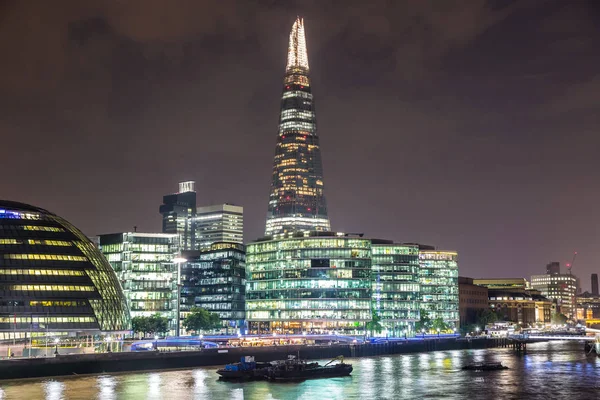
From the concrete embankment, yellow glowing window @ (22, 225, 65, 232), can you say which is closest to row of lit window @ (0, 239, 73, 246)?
yellow glowing window @ (22, 225, 65, 232)

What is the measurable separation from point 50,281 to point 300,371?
56183 mm

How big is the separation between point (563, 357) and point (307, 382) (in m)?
89.1

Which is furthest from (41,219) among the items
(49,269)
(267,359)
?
(267,359)

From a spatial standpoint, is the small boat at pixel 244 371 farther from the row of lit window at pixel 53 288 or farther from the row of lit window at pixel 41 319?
the row of lit window at pixel 53 288

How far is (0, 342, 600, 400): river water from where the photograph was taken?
4158 inches

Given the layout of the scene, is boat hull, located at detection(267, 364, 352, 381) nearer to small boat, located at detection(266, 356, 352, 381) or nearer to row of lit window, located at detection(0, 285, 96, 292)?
small boat, located at detection(266, 356, 352, 381)

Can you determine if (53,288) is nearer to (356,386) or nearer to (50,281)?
(50,281)

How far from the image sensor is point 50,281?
155625 mm

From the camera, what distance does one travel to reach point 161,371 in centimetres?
14112

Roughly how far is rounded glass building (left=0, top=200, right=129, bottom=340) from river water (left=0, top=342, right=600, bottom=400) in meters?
24.9

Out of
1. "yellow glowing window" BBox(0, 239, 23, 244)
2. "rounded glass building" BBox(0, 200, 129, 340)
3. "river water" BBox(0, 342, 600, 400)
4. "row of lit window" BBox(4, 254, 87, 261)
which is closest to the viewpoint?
"river water" BBox(0, 342, 600, 400)

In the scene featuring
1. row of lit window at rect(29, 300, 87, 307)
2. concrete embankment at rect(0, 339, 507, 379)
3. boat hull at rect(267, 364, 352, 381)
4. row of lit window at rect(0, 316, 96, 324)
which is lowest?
boat hull at rect(267, 364, 352, 381)

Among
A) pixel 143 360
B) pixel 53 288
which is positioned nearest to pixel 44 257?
pixel 53 288

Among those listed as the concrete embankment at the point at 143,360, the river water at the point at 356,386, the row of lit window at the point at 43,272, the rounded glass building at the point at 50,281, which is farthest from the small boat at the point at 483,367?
the row of lit window at the point at 43,272
